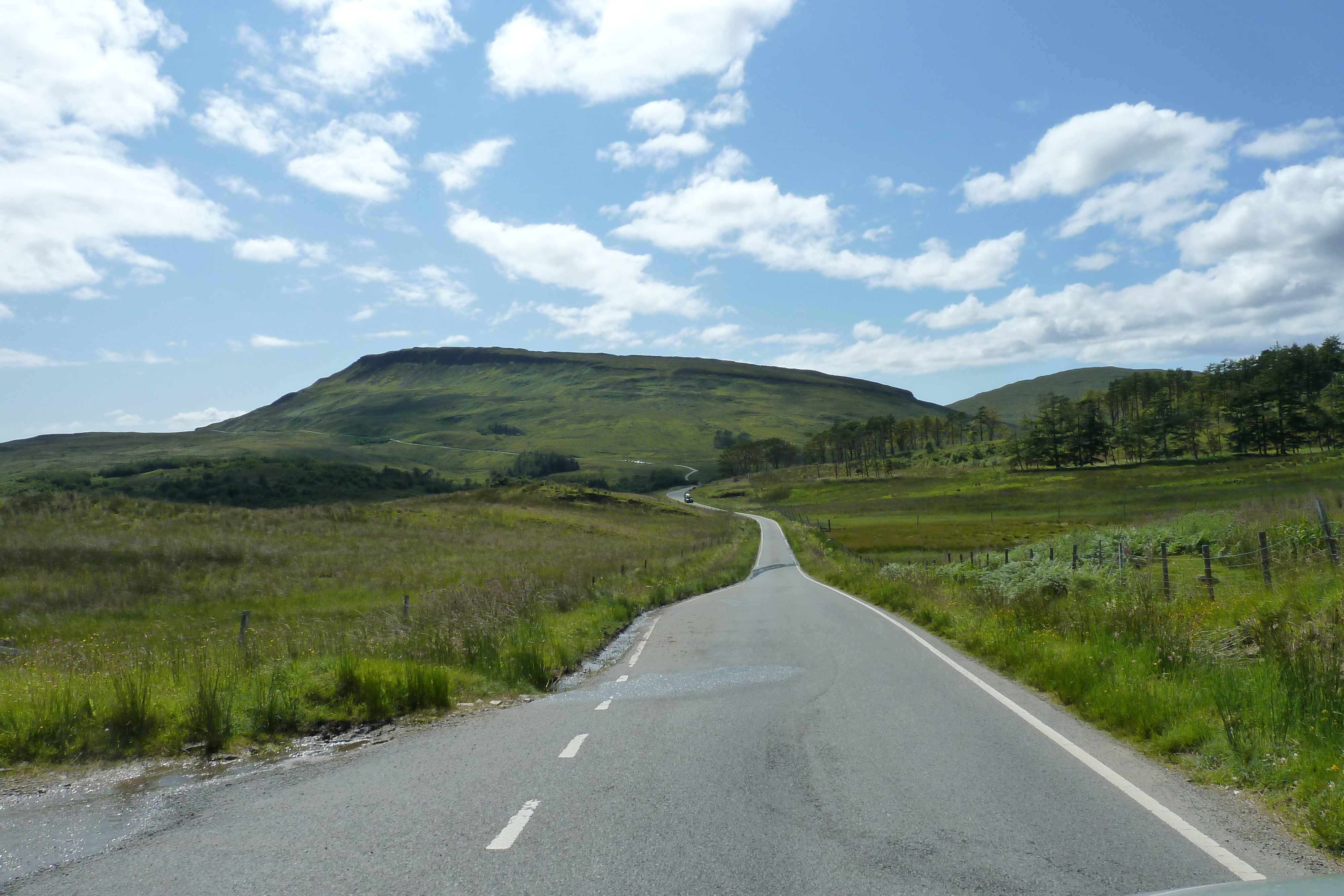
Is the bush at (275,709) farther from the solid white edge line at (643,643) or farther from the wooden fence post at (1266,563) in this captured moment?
the wooden fence post at (1266,563)

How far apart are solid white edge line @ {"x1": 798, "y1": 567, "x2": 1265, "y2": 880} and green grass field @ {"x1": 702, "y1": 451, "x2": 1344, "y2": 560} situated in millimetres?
23110

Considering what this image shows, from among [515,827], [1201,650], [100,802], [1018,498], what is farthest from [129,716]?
[1018,498]

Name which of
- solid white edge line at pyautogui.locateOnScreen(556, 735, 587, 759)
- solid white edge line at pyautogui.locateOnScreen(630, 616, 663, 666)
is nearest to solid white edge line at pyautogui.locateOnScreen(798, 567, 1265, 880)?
solid white edge line at pyautogui.locateOnScreen(556, 735, 587, 759)

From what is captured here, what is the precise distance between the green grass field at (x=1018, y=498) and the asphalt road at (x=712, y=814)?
2537cm

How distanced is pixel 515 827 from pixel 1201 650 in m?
8.64

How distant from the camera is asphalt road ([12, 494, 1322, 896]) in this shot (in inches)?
170

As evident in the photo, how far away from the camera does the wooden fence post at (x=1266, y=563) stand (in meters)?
14.6

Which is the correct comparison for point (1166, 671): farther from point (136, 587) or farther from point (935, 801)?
point (136, 587)

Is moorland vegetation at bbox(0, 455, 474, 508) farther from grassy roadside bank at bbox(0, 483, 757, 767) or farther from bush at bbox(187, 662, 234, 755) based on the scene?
bush at bbox(187, 662, 234, 755)

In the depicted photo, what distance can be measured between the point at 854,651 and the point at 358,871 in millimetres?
10179

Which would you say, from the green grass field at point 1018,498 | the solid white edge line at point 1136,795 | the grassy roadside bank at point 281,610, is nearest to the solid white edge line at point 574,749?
the grassy roadside bank at point 281,610

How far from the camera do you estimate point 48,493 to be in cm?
3962

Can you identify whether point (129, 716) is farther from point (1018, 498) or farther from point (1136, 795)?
point (1018, 498)

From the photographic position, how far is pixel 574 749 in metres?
7.09
